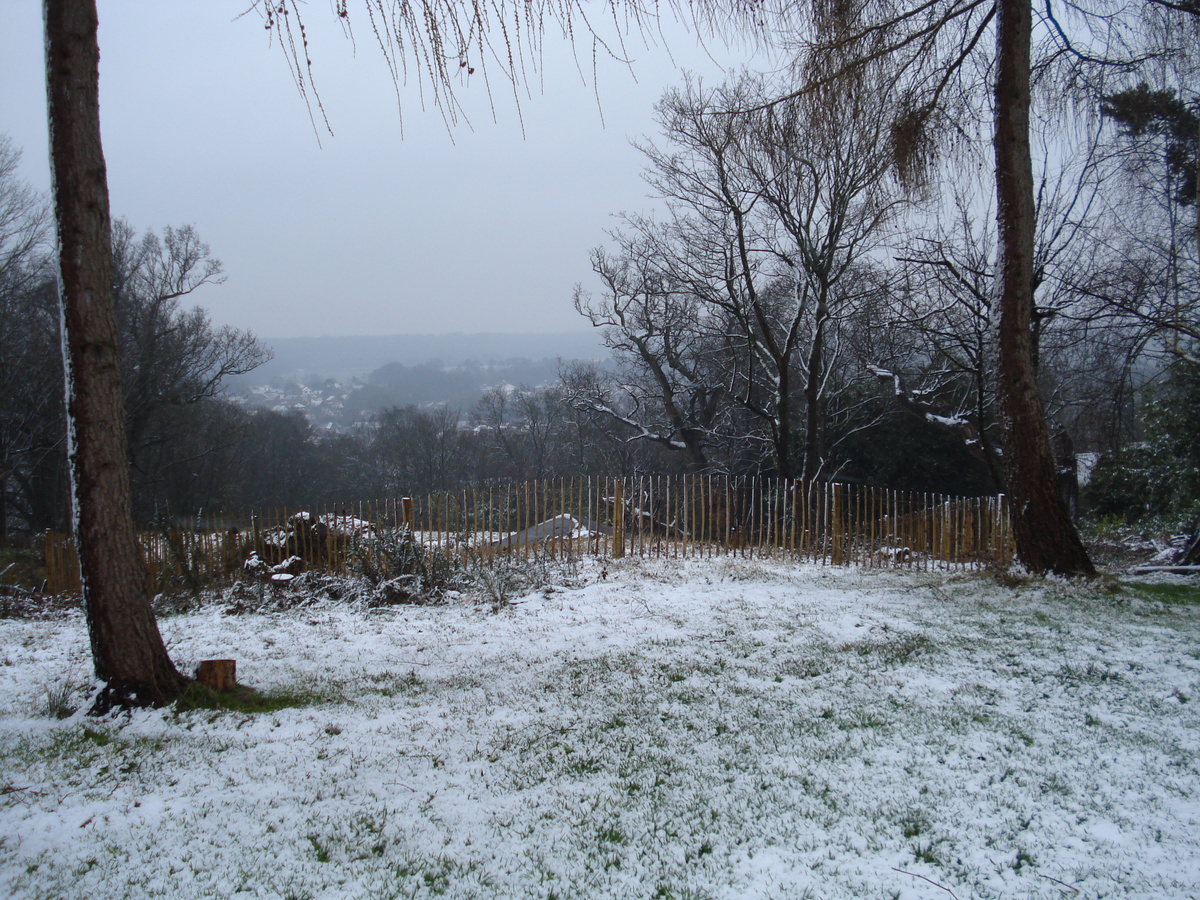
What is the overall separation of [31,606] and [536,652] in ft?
30.3

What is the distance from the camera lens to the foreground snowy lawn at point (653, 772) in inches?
92.5

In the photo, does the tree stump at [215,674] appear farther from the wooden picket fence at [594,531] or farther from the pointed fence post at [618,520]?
the pointed fence post at [618,520]

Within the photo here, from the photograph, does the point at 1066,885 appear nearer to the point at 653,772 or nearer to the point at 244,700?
the point at 653,772

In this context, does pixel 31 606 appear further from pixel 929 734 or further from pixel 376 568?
pixel 929 734

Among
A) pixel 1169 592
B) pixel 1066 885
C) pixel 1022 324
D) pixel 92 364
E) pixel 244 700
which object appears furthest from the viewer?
pixel 1022 324

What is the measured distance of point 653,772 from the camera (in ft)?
10.1

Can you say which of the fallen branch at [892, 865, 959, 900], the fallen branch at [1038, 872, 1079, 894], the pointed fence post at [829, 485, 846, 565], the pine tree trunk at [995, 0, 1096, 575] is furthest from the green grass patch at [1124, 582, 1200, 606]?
the fallen branch at [892, 865, 959, 900]

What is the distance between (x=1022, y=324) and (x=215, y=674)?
24.3 ft

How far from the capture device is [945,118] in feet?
24.0

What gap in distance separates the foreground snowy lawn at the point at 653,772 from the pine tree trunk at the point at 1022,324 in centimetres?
149

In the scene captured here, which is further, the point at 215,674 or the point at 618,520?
the point at 618,520

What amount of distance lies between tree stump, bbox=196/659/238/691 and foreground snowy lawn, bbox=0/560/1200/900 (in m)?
0.39

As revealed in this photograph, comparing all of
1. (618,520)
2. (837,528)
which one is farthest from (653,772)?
(837,528)

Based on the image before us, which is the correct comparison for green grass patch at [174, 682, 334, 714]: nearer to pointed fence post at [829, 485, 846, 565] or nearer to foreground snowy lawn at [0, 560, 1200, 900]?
foreground snowy lawn at [0, 560, 1200, 900]
